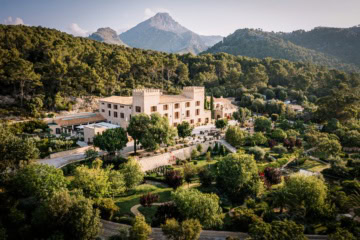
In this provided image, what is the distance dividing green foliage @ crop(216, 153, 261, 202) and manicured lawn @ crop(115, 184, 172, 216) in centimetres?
562

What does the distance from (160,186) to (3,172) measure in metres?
Result: 15.7

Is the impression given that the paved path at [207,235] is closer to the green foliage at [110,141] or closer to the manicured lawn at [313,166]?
the green foliage at [110,141]

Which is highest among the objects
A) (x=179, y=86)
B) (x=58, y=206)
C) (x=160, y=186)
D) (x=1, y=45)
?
(x=1, y=45)

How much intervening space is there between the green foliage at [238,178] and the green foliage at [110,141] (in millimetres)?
13649

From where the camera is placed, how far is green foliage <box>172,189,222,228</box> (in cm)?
2064

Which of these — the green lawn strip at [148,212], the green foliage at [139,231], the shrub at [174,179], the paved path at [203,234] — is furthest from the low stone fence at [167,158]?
the green foliage at [139,231]

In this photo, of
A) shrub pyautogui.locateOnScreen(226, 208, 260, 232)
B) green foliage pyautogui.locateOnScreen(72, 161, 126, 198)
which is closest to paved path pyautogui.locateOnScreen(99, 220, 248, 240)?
shrub pyautogui.locateOnScreen(226, 208, 260, 232)

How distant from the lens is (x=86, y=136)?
40156 millimetres

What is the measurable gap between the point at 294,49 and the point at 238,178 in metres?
127

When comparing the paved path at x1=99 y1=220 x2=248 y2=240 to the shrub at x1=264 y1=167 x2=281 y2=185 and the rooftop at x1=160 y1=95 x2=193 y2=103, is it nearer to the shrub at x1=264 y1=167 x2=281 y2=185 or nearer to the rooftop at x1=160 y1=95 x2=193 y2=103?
the shrub at x1=264 y1=167 x2=281 y2=185

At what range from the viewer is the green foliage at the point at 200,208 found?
2064 cm

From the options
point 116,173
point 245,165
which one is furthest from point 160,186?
point 245,165

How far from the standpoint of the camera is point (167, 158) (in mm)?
35938

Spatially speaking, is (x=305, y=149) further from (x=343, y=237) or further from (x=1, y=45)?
(x=1, y=45)
